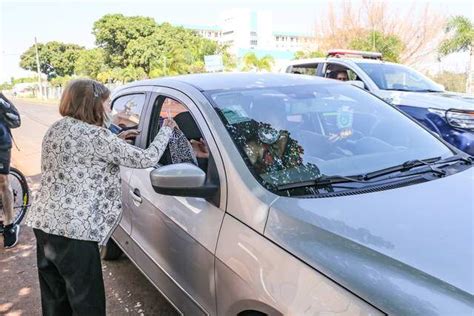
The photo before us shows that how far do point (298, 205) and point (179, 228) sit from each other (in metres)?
0.79

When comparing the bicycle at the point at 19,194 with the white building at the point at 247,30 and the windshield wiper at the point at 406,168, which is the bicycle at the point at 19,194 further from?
the white building at the point at 247,30

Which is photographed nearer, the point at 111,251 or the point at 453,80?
the point at 111,251

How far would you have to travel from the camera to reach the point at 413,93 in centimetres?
614

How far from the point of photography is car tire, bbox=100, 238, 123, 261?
4.05m

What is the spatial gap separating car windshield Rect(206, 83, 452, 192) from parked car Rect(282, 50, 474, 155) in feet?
8.79

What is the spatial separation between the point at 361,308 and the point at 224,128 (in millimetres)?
1219

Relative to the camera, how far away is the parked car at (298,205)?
153cm

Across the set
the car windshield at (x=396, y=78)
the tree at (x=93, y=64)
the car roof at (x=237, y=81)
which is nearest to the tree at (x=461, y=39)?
the car windshield at (x=396, y=78)

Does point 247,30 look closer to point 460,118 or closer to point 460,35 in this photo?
point 460,35

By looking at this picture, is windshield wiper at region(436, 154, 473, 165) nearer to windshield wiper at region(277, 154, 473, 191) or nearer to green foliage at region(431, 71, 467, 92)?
windshield wiper at region(277, 154, 473, 191)

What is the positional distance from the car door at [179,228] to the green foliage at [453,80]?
18.4 m

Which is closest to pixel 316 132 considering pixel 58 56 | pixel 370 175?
pixel 370 175

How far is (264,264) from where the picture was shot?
5.85ft

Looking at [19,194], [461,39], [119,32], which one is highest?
[119,32]
